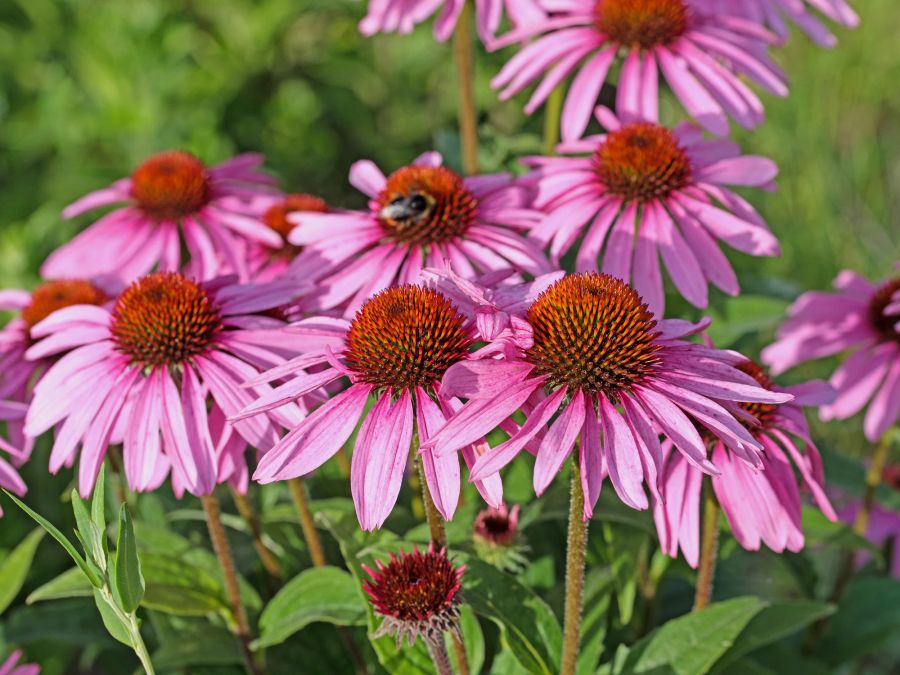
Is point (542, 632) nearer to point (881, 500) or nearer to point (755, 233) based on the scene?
point (755, 233)

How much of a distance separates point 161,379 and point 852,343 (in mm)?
1314

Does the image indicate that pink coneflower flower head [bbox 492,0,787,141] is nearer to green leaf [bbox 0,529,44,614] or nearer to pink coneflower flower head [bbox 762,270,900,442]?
pink coneflower flower head [bbox 762,270,900,442]

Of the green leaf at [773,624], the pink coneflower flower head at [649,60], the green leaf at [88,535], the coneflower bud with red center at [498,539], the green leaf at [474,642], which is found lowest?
the green leaf at [773,624]

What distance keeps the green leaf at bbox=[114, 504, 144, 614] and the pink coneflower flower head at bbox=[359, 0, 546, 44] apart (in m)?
1.32

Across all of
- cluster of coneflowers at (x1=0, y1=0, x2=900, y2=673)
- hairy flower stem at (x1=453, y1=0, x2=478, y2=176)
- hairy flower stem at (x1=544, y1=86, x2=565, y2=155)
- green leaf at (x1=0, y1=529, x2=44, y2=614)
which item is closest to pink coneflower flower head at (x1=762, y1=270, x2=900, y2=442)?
cluster of coneflowers at (x1=0, y1=0, x2=900, y2=673)

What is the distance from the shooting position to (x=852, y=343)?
199 cm

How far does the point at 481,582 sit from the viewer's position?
4.75ft

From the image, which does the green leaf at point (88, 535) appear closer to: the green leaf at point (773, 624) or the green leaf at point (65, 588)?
the green leaf at point (65, 588)

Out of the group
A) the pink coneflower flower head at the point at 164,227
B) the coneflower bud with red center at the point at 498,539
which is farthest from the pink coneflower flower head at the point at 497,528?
the pink coneflower flower head at the point at 164,227

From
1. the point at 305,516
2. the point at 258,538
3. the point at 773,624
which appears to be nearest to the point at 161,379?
the point at 305,516

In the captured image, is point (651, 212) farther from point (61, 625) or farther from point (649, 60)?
point (61, 625)

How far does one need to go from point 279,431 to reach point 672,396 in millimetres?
573

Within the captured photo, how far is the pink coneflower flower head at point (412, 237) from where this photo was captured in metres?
1.62

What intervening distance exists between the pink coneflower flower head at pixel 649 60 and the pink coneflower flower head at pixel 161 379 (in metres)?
0.74
